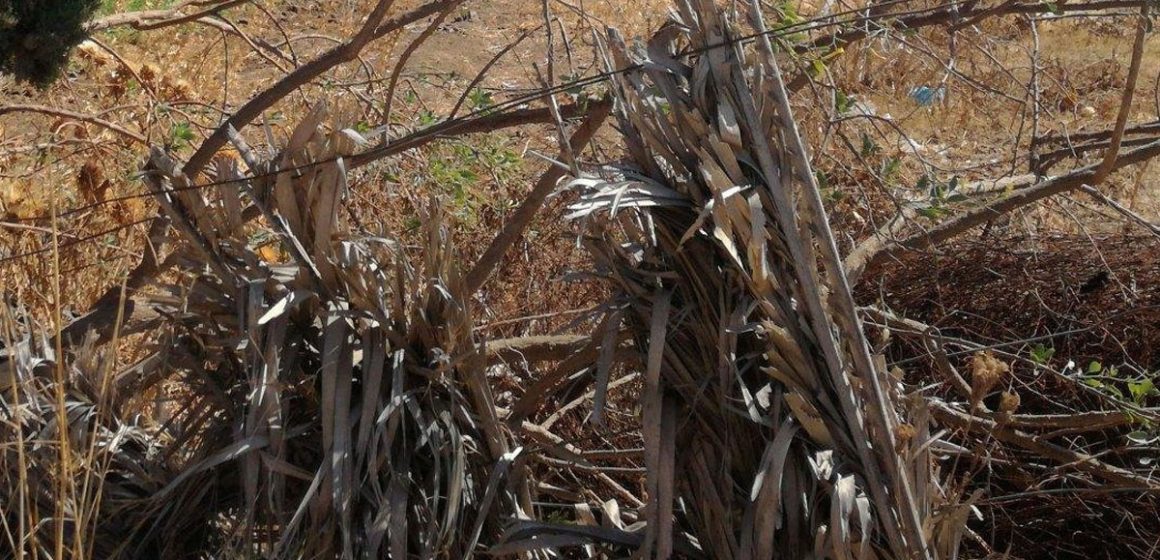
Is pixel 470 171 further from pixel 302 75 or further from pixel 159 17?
pixel 159 17

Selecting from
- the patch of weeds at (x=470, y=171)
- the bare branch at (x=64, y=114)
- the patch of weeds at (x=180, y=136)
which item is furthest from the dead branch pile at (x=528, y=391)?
the bare branch at (x=64, y=114)

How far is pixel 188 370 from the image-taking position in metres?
2.94

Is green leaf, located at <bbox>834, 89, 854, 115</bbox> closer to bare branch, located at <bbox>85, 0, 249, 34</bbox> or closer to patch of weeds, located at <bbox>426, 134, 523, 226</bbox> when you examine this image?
patch of weeds, located at <bbox>426, 134, 523, 226</bbox>

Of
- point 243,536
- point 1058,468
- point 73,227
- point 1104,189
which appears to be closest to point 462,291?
point 243,536

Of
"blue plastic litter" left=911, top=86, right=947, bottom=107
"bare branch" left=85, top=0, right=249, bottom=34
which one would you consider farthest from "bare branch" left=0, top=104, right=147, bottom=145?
"blue plastic litter" left=911, top=86, right=947, bottom=107

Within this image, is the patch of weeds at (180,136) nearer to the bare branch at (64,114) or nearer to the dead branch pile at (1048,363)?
the bare branch at (64,114)

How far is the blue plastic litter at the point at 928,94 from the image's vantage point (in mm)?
3467

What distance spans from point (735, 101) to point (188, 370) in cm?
135

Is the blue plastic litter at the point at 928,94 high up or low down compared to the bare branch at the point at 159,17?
down

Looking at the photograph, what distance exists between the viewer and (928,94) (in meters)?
3.81

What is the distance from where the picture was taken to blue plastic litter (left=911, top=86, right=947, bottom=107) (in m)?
3.47

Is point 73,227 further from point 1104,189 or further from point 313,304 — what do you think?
→ point 1104,189

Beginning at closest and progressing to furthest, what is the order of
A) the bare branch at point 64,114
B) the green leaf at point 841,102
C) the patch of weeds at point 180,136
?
the green leaf at point 841,102, the patch of weeds at point 180,136, the bare branch at point 64,114

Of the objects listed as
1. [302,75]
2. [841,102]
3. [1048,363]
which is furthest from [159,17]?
[1048,363]
